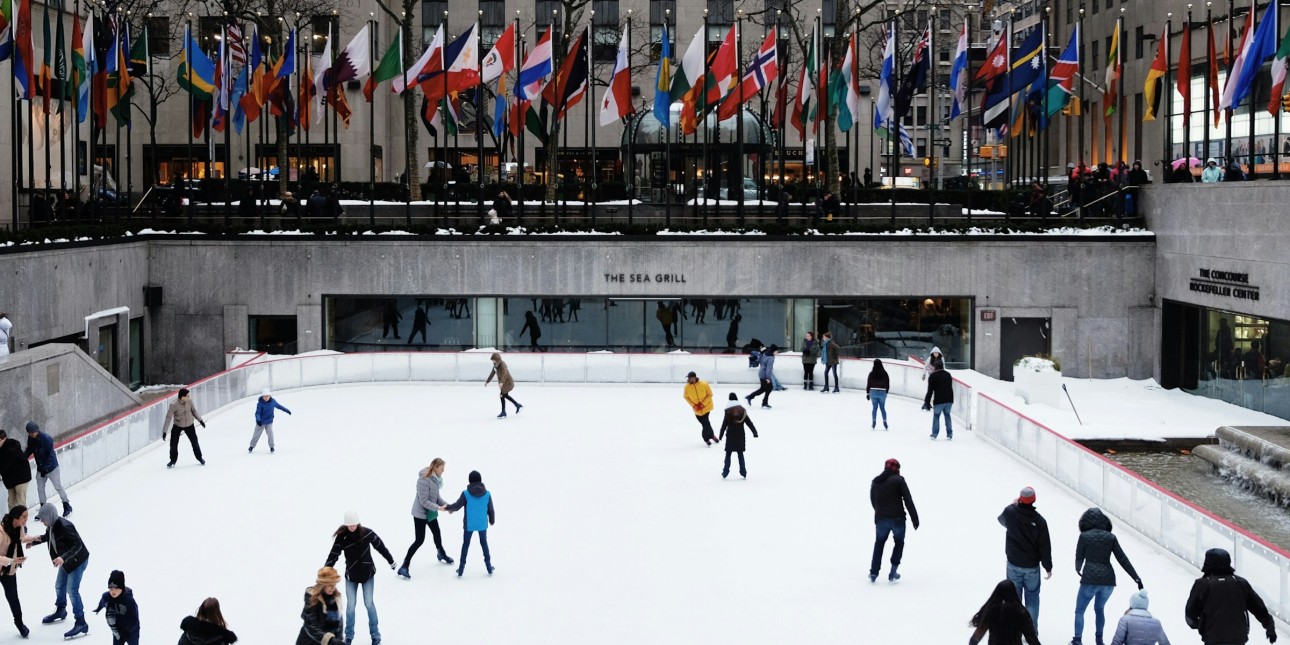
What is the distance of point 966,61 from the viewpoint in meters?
34.1

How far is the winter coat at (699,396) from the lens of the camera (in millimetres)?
21078

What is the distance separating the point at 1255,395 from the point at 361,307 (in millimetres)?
21554

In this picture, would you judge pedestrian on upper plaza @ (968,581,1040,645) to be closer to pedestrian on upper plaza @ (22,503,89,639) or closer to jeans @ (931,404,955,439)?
pedestrian on upper plaza @ (22,503,89,639)

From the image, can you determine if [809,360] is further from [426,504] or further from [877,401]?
[426,504]

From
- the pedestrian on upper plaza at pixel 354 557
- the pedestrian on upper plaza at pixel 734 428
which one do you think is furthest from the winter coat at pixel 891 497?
the pedestrian on upper plaza at pixel 354 557

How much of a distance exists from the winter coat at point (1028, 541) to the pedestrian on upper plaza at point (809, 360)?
53.4ft

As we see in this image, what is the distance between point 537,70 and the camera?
107 ft

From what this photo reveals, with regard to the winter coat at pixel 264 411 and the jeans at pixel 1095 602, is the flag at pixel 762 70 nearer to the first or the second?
the winter coat at pixel 264 411

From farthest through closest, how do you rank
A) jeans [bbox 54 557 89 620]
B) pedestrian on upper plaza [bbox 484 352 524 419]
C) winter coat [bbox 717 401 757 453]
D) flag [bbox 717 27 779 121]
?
flag [bbox 717 27 779 121], pedestrian on upper plaza [bbox 484 352 524 419], winter coat [bbox 717 401 757 453], jeans [bbox 54 557 89 620]

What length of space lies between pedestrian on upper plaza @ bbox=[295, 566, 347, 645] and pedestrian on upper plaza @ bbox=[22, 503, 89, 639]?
3.41m

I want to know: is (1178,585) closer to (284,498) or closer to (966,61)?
(284,498)

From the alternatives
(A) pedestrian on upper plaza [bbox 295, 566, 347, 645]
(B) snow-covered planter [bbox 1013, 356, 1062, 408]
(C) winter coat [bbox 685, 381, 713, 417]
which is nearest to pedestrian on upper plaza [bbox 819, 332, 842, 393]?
(B) snow-covered planter [bbox 1013, 356, 1062, 408]

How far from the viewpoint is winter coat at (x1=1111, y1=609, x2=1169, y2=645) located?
9.84 m

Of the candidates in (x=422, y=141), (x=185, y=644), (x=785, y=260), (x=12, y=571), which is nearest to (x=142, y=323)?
(x=785, y=260)
